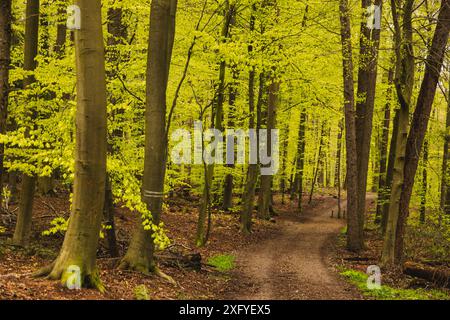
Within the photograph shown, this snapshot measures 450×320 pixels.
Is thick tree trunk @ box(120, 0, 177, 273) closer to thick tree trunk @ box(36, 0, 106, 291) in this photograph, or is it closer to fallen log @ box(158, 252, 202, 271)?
fallen log @ box(158, 252, 202, 271)

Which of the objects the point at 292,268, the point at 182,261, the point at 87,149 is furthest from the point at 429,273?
the point at 87,149

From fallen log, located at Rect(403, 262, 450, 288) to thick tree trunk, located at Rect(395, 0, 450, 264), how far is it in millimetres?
1318

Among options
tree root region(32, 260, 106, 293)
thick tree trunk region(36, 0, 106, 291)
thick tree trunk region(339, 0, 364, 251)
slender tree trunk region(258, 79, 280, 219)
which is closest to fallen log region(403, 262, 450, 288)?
thick tree trunk region(339, 0, 364, 251)

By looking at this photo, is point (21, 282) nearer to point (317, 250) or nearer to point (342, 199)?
point (317, 250)

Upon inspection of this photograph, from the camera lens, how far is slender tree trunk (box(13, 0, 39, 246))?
11664 millimetres

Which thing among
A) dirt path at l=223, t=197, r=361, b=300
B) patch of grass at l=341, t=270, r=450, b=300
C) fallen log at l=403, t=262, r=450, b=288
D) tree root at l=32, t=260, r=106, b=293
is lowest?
dirt path at l=223, t=197, r=361, b=300

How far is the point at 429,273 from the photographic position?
12.3 m

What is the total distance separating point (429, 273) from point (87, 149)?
9710mm

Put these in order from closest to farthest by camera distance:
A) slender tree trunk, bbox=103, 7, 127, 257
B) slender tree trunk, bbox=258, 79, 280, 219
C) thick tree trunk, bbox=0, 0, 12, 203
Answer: thick tree trunk, bbox=0, 0, 12, 203, slender tree trunk, bbox=103, 7, 127, 257, slender tree trunk, bbox=258, 79, 280, 219

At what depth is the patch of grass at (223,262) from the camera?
13.9 m

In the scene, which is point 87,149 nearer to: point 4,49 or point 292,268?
point 4,49
